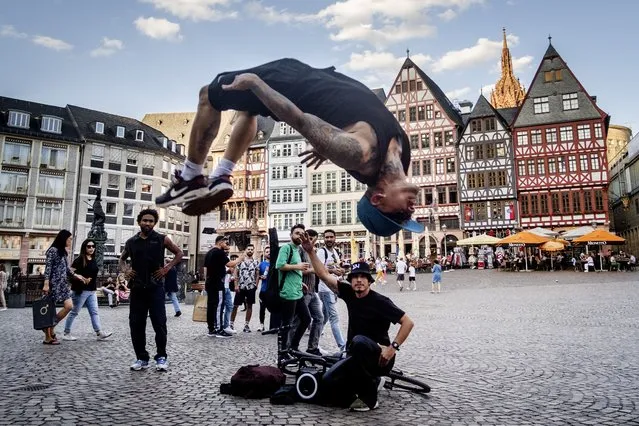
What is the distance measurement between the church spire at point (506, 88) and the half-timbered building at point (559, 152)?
2095 inches

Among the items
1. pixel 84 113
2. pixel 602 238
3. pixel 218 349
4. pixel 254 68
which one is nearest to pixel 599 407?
pixel 254 68

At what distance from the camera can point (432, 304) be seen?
17.6 metres

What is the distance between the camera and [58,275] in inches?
360

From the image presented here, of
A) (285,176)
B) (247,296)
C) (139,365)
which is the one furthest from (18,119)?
(139,365)

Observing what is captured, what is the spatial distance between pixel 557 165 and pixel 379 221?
4175 centimetres

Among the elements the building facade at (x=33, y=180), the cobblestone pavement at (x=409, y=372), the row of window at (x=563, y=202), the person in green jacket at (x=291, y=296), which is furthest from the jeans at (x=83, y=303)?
the row of window at (x=563, y=202)

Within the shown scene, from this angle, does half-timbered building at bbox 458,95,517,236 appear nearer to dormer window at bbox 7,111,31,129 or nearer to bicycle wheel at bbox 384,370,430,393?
bicycle wheel at bbox 384,370,430,393

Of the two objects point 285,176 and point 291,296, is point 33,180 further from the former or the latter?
point 291,296

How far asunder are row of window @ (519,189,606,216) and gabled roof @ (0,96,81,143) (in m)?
41.3

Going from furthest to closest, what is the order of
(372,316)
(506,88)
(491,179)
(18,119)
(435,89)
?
(506,88)
(18,119)
(491,179)
(435,89)
(372,316)

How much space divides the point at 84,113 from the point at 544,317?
48489 mm

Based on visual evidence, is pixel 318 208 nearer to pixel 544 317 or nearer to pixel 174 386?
pixel 174 386

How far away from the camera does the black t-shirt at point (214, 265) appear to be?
952 cm

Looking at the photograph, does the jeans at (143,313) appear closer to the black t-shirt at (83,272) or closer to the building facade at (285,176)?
the building facade at (285,176)
